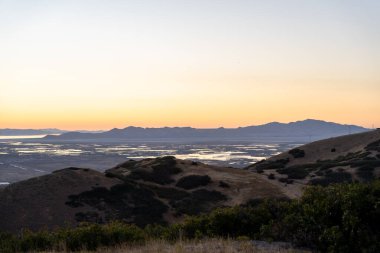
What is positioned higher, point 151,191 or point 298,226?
point 298,226

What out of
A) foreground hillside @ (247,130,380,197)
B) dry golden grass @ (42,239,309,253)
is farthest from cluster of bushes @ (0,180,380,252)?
foreground hillside @ (247,130,380,197)

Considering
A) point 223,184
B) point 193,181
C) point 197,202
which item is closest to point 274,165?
point 223,184

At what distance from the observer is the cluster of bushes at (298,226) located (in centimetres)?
1116

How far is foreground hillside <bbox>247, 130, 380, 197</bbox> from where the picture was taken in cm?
6181

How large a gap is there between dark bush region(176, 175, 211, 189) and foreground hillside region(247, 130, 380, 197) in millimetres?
11225

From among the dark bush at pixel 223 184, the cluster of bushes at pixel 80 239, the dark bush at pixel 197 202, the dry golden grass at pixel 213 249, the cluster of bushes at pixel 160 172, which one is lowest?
the dark bush at pixel 197 202

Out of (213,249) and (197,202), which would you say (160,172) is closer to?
(197,202)

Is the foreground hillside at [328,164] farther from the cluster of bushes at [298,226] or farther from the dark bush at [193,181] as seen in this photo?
the cluster of bushes at [298,226]

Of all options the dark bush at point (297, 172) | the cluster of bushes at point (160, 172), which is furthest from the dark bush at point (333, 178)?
the cluster of bushes at point (160, 172)

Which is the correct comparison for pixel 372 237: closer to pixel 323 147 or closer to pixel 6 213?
pixel 6 213

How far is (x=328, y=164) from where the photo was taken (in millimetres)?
74438

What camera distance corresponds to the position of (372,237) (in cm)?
1085

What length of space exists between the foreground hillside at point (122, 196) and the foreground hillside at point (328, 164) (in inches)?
230

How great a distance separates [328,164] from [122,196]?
40360mm
